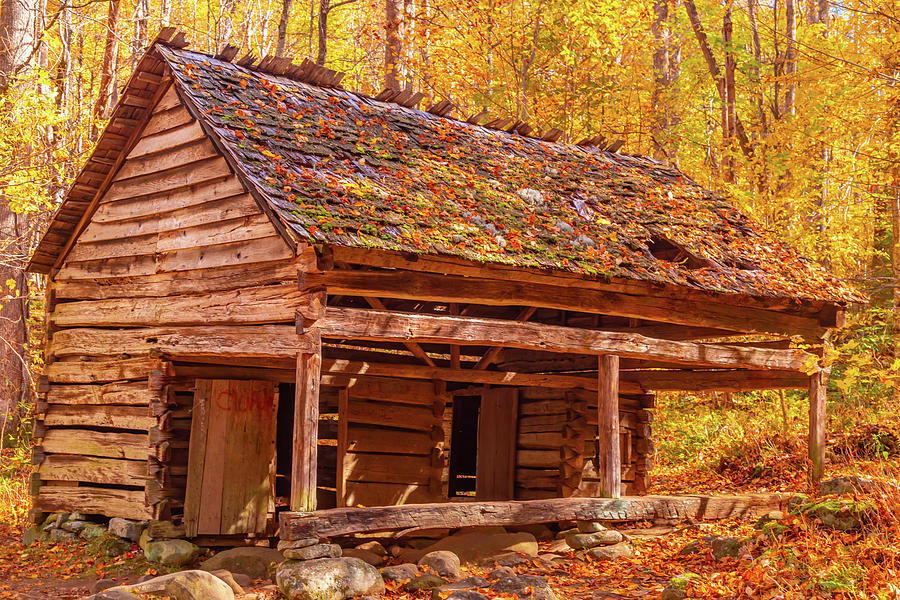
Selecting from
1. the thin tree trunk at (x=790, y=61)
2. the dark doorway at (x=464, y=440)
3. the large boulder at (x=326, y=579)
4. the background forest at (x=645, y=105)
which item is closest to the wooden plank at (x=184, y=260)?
the background forest at (x=645, y=105)

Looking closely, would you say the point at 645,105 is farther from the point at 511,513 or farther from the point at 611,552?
the point at 511,513

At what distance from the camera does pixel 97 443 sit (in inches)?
449

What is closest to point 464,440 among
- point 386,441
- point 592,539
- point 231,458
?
point 386,441

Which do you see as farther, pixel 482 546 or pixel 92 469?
pixel 92 469

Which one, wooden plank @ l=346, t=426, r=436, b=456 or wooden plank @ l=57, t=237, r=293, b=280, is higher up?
wooden plank @ l=57, t=237, r=293, b=280

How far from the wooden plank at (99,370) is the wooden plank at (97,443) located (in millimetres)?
697

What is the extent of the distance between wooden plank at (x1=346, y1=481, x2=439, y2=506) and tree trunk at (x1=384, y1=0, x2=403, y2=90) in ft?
33.7

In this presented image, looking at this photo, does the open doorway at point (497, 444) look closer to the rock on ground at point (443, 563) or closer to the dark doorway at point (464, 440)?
the dark doorway at point (464, 440)

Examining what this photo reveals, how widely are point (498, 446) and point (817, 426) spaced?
4.66 meters

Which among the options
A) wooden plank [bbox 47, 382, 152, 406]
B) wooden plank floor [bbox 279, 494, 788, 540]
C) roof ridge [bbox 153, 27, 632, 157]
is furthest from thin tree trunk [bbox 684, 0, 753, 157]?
wooden plank [bbox 47, 382, 152, 406]

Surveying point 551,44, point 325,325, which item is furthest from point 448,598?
point 551,44

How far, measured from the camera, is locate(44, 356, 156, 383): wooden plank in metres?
10.8

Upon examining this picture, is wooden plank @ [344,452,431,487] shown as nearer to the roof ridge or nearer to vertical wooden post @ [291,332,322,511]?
vertical wooden post @ [291,332,322,511]

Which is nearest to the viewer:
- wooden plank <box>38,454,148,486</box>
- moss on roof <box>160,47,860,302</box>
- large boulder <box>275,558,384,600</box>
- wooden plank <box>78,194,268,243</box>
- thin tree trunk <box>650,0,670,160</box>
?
large boulder <box>275,558,384,600</box>
